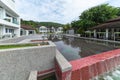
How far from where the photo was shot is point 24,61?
5637 millimetres

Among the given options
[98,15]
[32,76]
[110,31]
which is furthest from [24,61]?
[98,15]

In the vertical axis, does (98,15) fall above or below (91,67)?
above

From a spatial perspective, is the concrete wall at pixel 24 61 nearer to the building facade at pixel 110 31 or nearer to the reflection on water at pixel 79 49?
the reflection on water at pixel 79 49

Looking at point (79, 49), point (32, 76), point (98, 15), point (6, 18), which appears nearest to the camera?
point (32, 76)

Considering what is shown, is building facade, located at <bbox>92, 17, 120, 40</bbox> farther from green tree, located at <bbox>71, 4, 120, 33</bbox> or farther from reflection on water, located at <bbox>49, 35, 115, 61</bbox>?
reflection on water, located at <bbox>49, 35, 115, 61</bbox>

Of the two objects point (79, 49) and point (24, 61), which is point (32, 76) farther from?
point (79, 49)

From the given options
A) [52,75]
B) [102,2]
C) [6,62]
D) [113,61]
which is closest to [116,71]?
[113,61]

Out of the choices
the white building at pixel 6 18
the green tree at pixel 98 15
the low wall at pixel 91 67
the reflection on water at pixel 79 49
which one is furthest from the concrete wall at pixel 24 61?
the green tree at pixel 98 15

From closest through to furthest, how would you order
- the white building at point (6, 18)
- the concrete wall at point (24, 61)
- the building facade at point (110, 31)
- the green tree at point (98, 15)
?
the concrete wall at point (24, 61) < the white building at point (6, 18) < the building facade at point (110, 31) < the green tree at point (98, 15)

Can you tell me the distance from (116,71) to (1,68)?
7.43 m

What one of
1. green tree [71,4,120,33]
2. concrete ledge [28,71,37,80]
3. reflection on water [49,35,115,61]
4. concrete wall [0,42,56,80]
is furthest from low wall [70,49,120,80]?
green tree [71,4,120,33]

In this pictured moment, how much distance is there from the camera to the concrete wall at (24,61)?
16.6 ft

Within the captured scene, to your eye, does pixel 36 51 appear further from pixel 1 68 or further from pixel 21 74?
pixel 1 68

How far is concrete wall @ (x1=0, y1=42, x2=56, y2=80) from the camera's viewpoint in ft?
16.6
